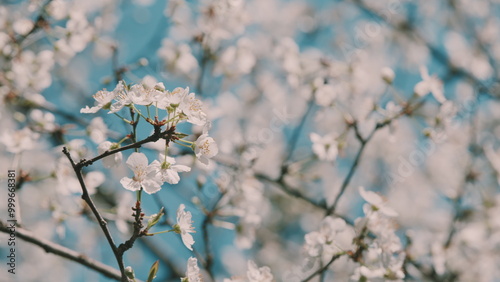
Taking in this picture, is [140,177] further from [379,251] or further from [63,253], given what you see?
[379,251]

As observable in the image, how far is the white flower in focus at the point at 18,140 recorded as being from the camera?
2.61m

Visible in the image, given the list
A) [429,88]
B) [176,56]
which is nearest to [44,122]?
[176,56]

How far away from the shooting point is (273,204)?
6945 mm

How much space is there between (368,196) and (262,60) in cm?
358

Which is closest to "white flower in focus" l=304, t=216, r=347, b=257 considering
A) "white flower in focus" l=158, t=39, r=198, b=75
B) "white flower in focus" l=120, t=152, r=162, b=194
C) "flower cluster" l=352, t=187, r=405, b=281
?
"flower cluster" l=352, t=187, r=405, b=281

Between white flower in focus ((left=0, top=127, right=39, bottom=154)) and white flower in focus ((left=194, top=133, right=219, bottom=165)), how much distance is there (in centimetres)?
142

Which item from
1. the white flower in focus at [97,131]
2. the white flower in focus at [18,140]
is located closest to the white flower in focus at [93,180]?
the white flower in focus at [97,131]

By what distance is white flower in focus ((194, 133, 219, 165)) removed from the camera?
170cm

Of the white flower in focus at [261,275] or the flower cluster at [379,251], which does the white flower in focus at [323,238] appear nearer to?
the flower cluster at [379,251]

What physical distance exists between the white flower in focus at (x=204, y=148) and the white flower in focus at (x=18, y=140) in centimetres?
142

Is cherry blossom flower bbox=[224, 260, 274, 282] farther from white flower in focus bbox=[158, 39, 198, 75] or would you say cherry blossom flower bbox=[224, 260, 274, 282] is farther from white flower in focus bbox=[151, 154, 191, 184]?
white flower in focus bbox=[158, 39, 198, 75]

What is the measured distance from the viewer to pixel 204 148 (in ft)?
5.65

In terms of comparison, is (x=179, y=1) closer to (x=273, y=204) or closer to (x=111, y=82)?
(x=111, y=82)

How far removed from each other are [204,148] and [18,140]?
1.50m
